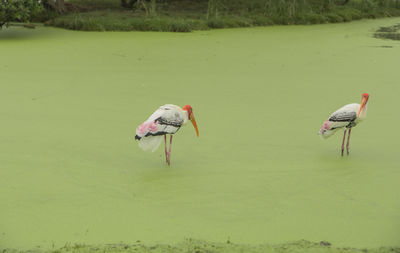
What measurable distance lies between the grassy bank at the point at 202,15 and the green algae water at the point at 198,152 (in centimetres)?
172

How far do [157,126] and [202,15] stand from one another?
6100mm

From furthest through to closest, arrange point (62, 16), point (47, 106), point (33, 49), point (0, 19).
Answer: point (62, 16), point (0, 19), point (33, 49), point (47, 106)

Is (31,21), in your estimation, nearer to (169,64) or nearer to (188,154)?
(169,64)

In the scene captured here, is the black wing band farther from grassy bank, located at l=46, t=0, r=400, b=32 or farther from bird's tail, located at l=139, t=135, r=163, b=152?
grassy bank, located at l=46, t=0, r=400, b=32

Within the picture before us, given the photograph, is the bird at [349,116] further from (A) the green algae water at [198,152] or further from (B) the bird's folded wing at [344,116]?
(A) the green algae water at [198,152]

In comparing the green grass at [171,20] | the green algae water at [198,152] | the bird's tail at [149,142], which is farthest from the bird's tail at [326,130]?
the green grass at [171,20]

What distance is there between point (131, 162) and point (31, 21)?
20.6ft

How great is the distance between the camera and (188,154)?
3006 millimetres

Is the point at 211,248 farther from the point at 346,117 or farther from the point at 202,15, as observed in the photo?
the point at 202,15

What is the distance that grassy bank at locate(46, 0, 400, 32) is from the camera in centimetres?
740

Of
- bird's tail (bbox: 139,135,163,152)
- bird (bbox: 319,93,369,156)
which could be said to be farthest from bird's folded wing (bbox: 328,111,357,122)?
bird's tail (bbox: 139,135,163,152)

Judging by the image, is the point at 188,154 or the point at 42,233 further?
the point at 188,154

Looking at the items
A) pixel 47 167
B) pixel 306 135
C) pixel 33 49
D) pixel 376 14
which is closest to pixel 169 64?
pixel 33 49

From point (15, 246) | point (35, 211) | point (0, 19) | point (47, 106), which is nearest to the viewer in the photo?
point (15, 246)
